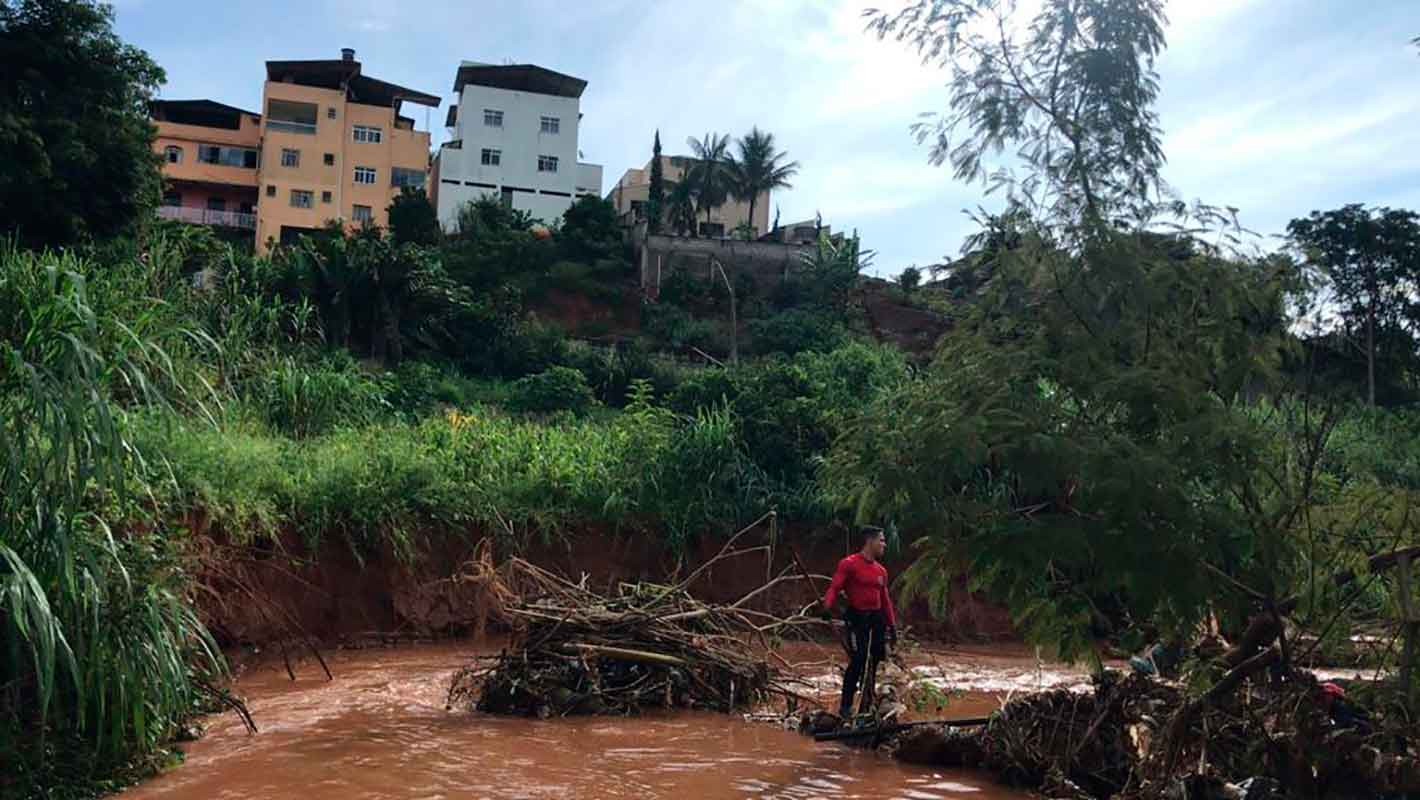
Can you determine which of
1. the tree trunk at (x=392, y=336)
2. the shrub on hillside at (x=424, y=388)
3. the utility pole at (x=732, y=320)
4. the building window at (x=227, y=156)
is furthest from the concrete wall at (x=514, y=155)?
the shrub on hillside at (x=424, y=388)

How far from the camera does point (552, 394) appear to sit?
89.4ft

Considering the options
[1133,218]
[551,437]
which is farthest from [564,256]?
Answer: [1133,218]

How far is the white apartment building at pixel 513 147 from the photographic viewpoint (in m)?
52.1

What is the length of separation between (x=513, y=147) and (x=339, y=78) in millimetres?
8487

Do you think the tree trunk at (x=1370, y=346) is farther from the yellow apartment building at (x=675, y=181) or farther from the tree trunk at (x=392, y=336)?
the yellow apartment building at (x=675, y=181)

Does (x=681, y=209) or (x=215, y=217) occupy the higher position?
(x=681, y=209)

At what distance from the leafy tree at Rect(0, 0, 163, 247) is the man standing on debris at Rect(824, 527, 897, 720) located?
15442 millimetres

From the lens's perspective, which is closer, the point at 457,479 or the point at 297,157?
the point at 457,479

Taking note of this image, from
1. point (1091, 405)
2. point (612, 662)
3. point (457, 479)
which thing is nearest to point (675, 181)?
point (457, 479)

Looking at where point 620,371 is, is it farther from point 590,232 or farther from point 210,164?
point 210,164

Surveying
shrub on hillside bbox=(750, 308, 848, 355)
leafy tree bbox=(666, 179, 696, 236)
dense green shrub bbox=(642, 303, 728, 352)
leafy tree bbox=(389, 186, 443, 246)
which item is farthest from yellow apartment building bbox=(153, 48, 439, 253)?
shrub on hillside bbox=(750, 308, 848, 355)

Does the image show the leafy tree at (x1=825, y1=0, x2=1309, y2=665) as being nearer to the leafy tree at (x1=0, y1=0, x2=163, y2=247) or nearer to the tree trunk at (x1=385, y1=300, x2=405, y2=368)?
the leafy tree at (x1=0, y1=0, x2=163, y2=247)

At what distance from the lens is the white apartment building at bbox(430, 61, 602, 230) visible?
171 ft

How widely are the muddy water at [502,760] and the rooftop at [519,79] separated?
157ft
